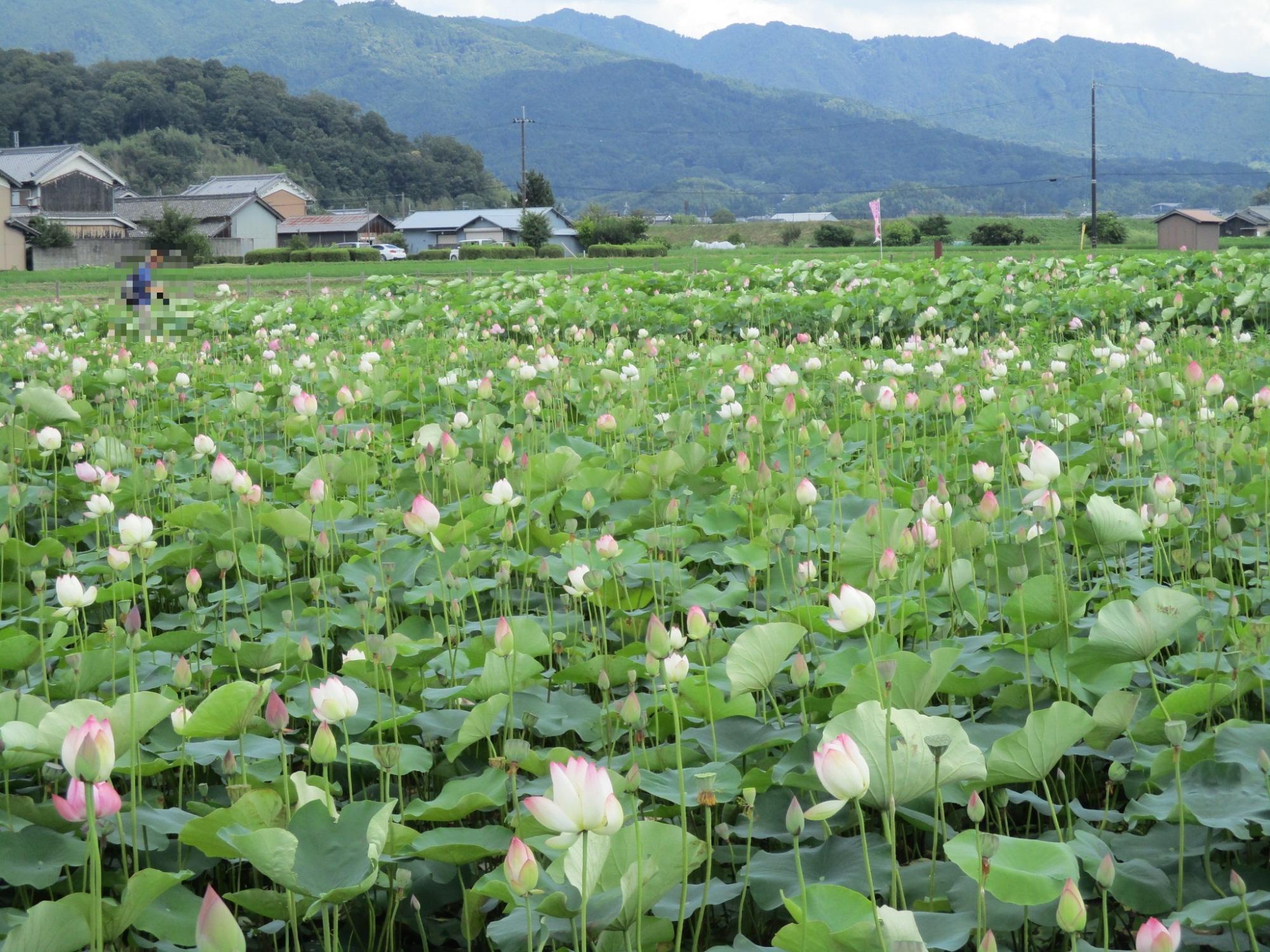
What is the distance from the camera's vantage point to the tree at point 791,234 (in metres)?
44.7

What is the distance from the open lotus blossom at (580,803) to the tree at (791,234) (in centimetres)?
4351

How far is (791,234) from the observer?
1795 inches

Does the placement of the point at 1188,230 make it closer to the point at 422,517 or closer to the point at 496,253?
the point at 496,253

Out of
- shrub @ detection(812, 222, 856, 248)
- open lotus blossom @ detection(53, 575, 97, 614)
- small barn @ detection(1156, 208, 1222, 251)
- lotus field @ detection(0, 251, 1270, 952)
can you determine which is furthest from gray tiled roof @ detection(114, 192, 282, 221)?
open lotus blossom @ detection(53, 575, 97, 614)

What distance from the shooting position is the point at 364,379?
4852 mm

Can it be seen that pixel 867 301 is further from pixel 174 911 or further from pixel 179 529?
pixel 174 911

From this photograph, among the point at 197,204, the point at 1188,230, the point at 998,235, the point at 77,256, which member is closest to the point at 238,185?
the point at 197,204

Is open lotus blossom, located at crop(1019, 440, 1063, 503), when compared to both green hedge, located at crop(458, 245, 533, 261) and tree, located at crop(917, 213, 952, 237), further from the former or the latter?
tree, located at crop(917, 213, 952, 237)

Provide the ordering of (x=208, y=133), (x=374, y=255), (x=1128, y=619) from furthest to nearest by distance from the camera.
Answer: (x=208, y=133) → (x=374, y=255) → (x=1128, y=619)

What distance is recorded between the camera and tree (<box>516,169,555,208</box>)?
55.7 metres

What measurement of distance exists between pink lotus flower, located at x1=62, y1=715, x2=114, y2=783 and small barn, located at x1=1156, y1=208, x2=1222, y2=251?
1189 inches

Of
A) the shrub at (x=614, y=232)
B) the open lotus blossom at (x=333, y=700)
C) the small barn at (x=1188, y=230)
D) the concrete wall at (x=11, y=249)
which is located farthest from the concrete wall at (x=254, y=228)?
the open lotus blossom at (x=333, y=700)

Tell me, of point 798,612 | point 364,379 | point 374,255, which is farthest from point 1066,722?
point 374,255

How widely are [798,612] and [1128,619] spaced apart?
54cm
